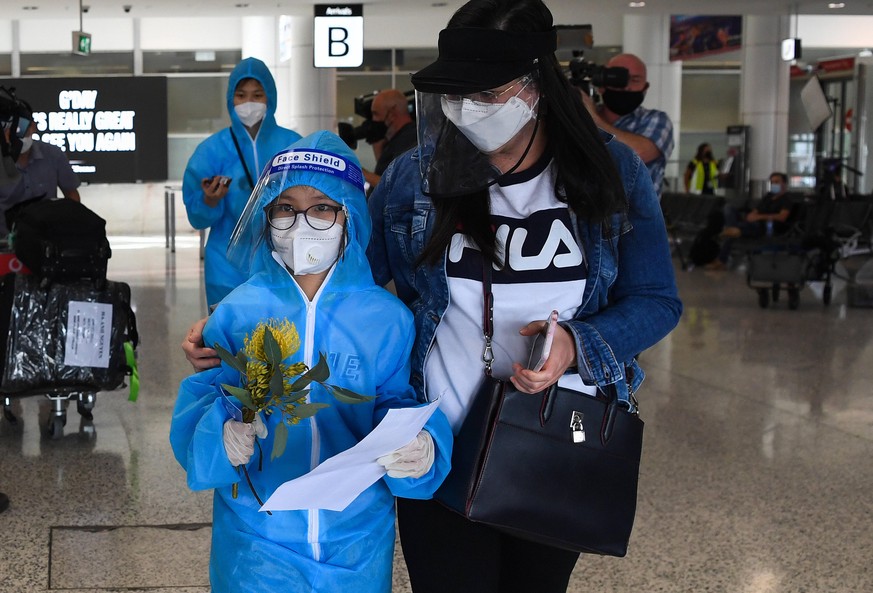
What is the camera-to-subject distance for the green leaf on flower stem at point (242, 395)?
65.4 inches

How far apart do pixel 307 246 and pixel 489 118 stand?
39cm

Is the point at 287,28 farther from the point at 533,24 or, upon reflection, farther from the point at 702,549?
the point at 533,24

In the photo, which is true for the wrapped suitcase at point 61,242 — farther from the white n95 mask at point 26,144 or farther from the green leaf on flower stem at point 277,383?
the green leaf on flower stem at point 277,383

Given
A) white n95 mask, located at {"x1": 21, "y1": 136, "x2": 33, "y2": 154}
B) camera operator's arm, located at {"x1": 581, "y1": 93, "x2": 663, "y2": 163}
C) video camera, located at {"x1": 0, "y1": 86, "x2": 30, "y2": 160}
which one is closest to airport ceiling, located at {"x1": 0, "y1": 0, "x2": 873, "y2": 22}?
white n95 mask, located at {"x1": 21, "y1": 136, "x2": 33, "y2": 154}

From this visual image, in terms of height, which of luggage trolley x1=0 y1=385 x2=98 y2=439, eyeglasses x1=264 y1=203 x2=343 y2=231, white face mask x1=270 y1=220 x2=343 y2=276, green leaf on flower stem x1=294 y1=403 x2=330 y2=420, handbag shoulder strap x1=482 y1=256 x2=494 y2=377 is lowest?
luggage trolley x1=0 y1=385 x2=98 y2=439

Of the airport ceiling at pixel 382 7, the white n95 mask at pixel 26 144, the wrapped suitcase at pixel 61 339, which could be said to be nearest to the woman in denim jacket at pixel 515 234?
the wrapped suitcase at pixel 61 339

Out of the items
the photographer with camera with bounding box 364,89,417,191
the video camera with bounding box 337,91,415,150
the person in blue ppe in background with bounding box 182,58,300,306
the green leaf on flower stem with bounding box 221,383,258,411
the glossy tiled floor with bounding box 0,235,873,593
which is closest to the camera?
the green leaf on flower stem with bounding box 221,383,258,411

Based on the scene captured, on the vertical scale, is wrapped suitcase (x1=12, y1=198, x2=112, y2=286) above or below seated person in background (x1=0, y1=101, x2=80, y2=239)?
below

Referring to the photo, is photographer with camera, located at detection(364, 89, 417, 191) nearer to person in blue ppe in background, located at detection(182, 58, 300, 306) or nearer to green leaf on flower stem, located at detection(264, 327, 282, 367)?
person in blue ppe in background, located at detection(182, 58, 300, 306)

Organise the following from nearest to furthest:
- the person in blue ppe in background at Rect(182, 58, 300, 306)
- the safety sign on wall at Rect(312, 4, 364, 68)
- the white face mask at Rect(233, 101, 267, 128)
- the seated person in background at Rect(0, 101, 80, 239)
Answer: the person in blue ppe in background at Rect(182, 58, 300, 306), the white face mask at Rect(233, 101, 267, 128), the seated person in background at Rect(0, 101, 80, 239), the safety sign on wall at Rect(312, 4, 364, 68)

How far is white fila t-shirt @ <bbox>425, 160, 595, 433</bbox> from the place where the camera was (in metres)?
1.82

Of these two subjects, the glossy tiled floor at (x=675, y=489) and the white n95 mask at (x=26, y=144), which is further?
the white n95 mask at (x=26, y=144)

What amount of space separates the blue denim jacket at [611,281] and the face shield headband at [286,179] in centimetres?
10

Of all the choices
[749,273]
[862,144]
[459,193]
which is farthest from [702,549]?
[862,144]
